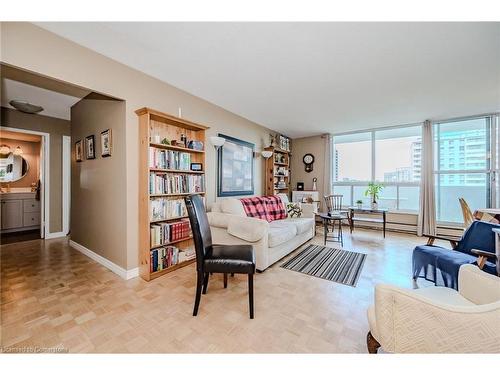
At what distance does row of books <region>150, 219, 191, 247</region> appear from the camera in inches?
96.4

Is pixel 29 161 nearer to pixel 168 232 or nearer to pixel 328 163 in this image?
pixel 168 232

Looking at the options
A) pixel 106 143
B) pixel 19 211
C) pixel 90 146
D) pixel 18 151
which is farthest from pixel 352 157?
pixel 18 151

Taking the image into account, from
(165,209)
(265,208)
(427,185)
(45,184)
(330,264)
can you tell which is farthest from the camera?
(427,185)

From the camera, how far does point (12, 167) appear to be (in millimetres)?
4645

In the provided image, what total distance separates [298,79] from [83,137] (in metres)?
3.27

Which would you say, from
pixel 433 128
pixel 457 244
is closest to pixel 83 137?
pixel 457 244

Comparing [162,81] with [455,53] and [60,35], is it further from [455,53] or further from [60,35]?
[455,53]

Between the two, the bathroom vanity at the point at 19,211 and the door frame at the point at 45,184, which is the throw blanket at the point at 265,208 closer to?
the door frame at the point at 45,184

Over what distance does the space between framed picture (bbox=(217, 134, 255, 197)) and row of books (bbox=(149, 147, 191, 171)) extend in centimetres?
83

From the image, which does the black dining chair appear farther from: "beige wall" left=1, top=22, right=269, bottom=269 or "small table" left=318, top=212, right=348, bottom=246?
"small table" left=318, top=212, right=348, bottom=246

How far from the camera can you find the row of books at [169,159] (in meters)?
2.45

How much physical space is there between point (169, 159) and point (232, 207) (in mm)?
1098

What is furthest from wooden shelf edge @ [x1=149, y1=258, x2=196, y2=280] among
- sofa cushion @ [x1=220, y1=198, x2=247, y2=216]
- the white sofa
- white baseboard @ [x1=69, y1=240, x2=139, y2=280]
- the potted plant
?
the potted plant
